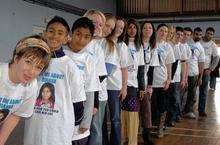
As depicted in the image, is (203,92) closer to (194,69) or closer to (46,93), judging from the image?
(194,69)

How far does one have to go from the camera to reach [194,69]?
6145 millimetres

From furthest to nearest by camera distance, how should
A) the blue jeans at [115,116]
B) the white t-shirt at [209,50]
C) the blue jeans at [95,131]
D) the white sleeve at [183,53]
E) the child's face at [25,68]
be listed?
the white t-shirt at [209,50]
the white sleeve at [183,53]
the blue jeans at [115,116]
the blue jeans at [95,131]
the child's face at [25,68]

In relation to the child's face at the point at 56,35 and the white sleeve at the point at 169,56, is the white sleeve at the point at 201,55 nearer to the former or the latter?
the white sleeve at the point at 169,56

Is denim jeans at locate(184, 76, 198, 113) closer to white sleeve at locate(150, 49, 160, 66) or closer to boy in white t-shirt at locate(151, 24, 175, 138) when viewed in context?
boy in white t-shirt at locate(151, 24, 175, 138)

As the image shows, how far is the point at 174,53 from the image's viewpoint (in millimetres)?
5477

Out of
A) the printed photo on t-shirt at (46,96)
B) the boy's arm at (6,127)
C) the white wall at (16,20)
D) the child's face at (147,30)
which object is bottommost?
the boy's arm at (6,127)

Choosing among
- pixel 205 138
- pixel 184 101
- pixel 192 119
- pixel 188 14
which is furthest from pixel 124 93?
pixel 188 14

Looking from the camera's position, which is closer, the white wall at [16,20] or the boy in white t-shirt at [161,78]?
the boy in white t-shirt at [161,78]

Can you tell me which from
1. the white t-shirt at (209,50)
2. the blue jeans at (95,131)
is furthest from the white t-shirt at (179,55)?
the blue jeans at (95,131)

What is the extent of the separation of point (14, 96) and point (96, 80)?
1.06m

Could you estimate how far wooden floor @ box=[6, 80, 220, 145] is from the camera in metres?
4.05

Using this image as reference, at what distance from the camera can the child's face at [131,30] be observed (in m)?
3.83

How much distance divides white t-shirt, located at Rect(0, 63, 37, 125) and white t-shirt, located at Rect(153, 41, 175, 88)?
3.07 m

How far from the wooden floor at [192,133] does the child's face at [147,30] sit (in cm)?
140
